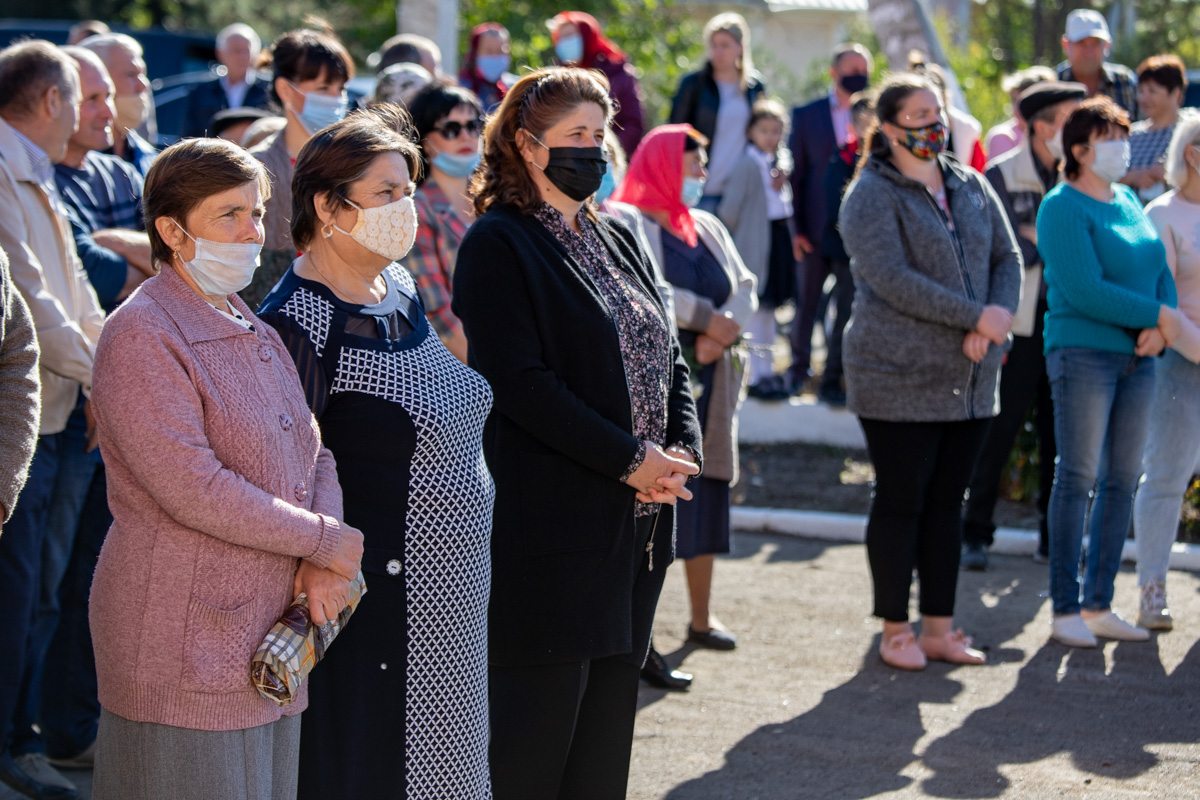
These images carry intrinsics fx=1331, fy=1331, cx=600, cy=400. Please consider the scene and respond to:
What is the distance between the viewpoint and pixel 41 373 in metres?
4.18

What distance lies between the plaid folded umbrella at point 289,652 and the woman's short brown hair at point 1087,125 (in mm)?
4075

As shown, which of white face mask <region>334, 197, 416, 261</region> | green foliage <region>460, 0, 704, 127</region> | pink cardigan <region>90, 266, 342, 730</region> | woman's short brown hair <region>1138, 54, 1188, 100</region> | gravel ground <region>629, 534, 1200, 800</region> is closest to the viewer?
pink cardigan <region>90, 266, 342, 730</region>

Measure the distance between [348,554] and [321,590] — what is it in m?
0.10

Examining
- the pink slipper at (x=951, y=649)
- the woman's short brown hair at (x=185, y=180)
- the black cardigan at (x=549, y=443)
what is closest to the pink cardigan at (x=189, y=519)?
the woman's short brown hair at (x=185, y=180)

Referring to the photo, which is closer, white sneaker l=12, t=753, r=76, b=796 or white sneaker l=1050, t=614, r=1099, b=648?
white sneaker l=12, t=753, r=76, b=796

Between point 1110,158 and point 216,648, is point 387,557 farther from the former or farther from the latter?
point 1110,158

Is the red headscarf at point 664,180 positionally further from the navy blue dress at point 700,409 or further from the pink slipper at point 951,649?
the pink slipper at point 951,649

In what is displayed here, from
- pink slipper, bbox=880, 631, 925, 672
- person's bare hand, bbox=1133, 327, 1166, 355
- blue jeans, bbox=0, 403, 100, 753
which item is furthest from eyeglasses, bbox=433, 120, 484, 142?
person's bare hand, bbox=1133, 327, 1166, 355

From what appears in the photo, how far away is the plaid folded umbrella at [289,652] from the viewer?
2.72 metres

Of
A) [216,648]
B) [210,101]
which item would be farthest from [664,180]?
[210,101]

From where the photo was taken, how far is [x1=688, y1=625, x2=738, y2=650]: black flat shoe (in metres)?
5.84

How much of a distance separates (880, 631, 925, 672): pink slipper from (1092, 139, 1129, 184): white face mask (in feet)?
6.93

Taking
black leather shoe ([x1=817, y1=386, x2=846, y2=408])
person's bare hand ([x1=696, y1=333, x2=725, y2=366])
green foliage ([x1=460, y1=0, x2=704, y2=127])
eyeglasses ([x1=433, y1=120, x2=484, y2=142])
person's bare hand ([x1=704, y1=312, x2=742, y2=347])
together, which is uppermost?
A: green foliage ([x1=460, y1=0, x2=704, y2=127])

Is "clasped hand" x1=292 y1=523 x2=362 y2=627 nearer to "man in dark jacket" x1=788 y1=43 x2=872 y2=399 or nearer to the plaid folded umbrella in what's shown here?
the plaid folded umbrella
